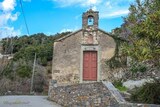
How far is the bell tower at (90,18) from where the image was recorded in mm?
25891

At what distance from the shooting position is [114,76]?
25516 millimetres

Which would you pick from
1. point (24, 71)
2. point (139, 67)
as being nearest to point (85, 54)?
point (24, 71)

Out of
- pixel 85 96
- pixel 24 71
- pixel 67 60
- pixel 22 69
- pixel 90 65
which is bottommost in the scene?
pixel 85 96

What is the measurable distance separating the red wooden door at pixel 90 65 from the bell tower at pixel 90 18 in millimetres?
2179

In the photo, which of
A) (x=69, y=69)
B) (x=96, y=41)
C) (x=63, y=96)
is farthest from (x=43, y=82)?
(x=63, y=96)

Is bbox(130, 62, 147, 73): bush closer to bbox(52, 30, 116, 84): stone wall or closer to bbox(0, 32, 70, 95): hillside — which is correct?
bbox(0, 32, 70, 95): hillside

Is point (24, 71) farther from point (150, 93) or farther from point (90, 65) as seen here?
point (150, 93)

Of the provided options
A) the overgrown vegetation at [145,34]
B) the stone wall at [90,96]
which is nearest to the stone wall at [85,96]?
the stone wall at [90,96]

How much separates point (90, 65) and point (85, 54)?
979mm

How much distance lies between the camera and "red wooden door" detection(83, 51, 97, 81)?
85.5ft

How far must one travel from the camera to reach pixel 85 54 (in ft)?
86.2

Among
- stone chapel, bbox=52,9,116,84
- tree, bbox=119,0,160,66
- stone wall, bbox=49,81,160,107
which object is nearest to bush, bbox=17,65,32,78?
stone chapel, bbox=52,9,116,84

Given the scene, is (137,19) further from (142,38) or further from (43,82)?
(43,82)

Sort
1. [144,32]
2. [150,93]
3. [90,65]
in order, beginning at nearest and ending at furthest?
[144,32]
[150,93]
[90,65]
